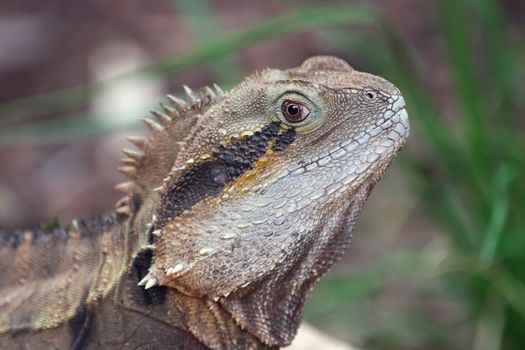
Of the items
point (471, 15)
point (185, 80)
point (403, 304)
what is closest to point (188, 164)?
point (403, 304)

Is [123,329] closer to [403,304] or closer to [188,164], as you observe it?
[188,164]

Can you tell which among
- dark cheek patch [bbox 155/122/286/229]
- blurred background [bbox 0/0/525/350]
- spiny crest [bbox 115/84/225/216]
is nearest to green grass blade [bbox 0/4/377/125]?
blurred background [bbox 0/0/525/350]

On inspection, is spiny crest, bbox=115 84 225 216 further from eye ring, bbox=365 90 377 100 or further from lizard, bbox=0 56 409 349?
eye ring, bbox=365 90 377 100

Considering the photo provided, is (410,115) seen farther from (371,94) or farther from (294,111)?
(294,111)

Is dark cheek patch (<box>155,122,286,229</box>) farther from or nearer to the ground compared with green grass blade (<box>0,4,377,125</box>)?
nearer to the ground

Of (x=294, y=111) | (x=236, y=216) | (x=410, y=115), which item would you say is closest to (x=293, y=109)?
(x=294, y=111)

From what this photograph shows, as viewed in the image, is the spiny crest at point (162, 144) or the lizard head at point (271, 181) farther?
the spiny crest at point (162, 144)

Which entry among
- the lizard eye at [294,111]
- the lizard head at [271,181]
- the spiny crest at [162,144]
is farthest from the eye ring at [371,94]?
the spiny crest at [162,144]

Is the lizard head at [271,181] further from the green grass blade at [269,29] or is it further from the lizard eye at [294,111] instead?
the green grass blade at [269,29]
